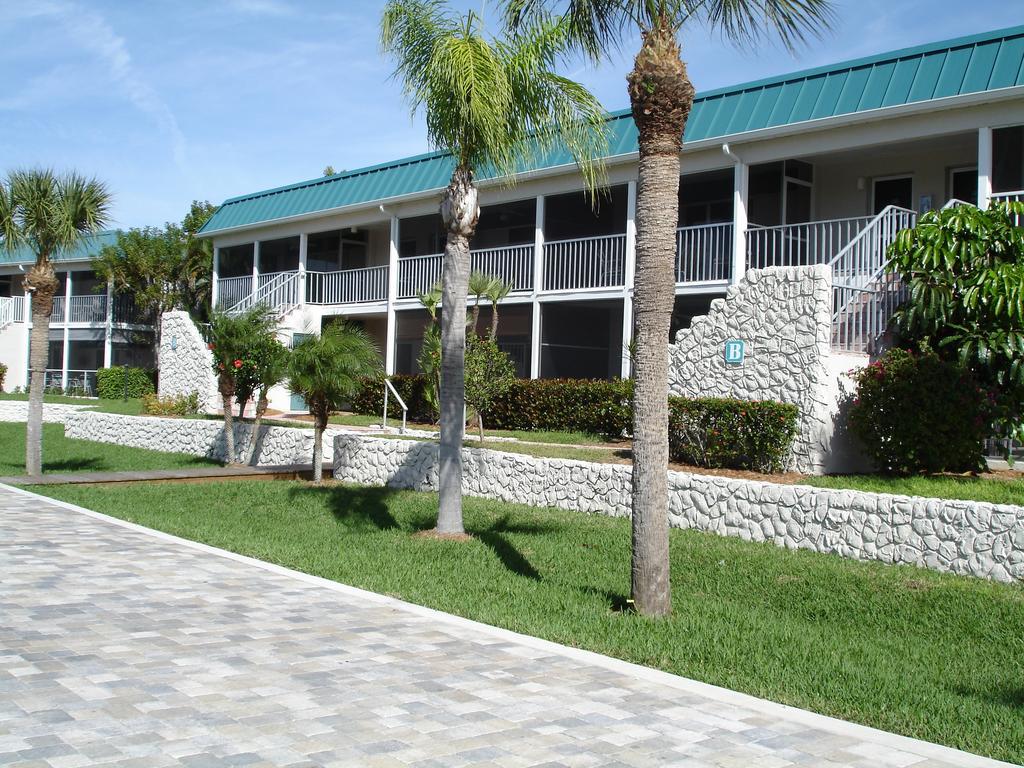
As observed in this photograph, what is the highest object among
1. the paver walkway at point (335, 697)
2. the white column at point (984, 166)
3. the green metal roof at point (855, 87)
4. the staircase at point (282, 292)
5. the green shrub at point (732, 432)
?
the green metal roof at point (855, 87)

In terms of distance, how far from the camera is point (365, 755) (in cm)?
436

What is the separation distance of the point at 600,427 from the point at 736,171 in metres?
5.30

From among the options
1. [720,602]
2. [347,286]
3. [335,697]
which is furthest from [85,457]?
[335,697]

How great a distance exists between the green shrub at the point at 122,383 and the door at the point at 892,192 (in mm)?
24657

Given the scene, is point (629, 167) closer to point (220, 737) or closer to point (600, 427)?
point (600, 427)

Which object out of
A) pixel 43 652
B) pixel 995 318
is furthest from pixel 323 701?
pixel 995 318

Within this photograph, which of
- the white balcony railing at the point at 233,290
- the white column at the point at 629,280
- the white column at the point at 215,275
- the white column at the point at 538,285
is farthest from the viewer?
the white column at the point at 215,275

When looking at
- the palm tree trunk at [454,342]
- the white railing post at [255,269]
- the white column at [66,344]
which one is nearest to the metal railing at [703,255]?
the palm tree trunk at [454,342]

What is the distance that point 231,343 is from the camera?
58.8 ft

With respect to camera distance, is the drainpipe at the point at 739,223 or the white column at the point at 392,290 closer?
the drainpipe at the point at 739,223

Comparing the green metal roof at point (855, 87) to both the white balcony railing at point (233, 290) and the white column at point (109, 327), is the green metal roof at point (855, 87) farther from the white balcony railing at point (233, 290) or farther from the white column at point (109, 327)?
the white column at point (109, 327)

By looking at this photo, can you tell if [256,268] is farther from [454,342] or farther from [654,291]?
[654,291]

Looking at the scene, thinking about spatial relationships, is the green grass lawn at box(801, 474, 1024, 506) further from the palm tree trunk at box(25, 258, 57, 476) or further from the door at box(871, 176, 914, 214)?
the palm tree trunk at box(25, 258, 57, 476)

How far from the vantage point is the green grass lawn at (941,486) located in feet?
31.8
